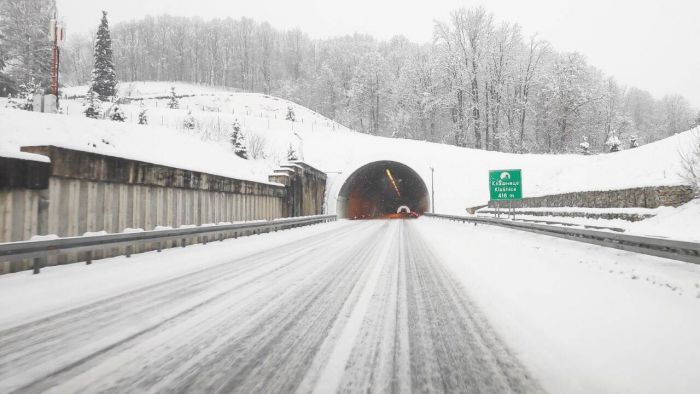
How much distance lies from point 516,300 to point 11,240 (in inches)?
322

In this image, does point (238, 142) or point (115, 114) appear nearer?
point (238, 142)

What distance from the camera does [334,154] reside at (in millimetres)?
41250

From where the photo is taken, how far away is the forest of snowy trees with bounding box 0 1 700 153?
5297 centimetres

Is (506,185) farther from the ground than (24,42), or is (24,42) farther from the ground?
(24,42)

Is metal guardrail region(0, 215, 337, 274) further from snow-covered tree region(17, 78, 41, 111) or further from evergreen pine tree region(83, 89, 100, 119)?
snow-covered tree region(17, 78, 41, 111)

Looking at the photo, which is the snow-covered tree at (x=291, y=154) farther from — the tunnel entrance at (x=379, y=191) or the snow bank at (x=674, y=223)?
the snow bank at (x=674, y=223)

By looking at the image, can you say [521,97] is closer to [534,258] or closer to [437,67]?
[437,67]

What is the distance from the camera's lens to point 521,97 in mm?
54719

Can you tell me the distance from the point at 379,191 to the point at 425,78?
27.3 meters

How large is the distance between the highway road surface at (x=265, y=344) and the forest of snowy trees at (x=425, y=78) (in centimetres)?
3849

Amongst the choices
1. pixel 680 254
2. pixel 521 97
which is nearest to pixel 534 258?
pixel 680 254

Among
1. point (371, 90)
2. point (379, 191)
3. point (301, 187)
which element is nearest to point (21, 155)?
point (301, 187)

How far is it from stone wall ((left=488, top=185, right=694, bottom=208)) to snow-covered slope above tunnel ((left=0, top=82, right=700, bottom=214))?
46cm

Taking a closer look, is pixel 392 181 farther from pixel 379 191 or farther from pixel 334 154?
pixel 334 154
